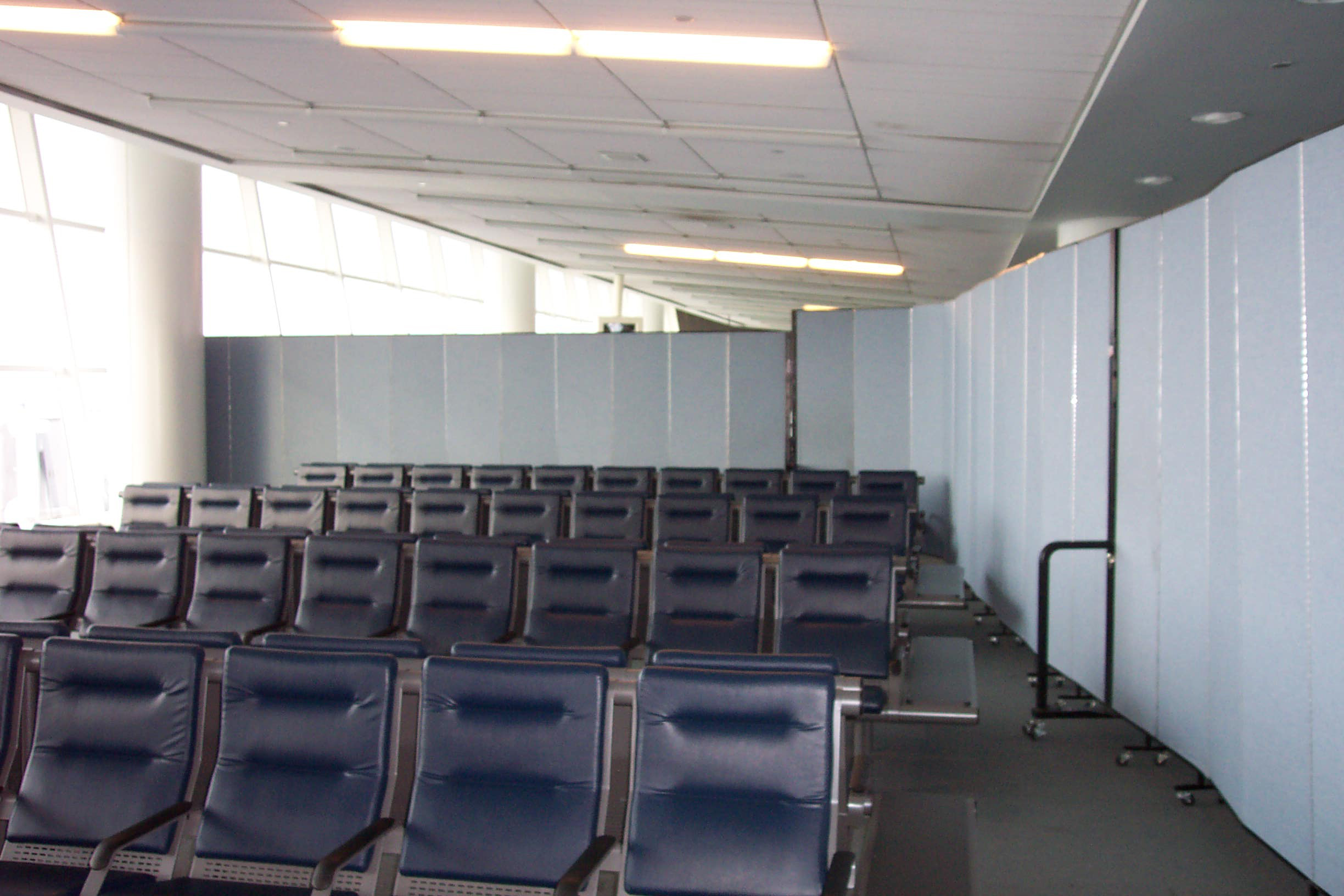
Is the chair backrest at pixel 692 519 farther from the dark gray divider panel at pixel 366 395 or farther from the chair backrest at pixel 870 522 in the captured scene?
the dark gray divider panel at pixel 366 395

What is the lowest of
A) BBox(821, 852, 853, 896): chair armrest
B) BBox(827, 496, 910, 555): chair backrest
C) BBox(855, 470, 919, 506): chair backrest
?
BBox(821, 852, 853, 896): chair armrest

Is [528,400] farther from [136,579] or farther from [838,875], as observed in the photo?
[838,875]

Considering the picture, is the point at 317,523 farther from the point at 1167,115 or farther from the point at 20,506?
the point at 1167,115

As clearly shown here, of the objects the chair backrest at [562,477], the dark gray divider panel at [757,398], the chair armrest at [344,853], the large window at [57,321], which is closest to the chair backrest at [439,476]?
the chair backrest at [562,477]

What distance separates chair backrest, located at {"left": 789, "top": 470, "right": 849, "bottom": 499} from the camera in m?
9.17

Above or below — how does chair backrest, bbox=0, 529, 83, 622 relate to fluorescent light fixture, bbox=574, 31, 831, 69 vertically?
below

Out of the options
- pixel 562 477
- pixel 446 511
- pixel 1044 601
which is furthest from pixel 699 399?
pixel 1044 601

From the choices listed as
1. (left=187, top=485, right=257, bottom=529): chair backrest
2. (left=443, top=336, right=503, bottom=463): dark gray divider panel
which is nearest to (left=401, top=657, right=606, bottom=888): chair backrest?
(left=187, top=485, right=257, bottom=529): chair backrest

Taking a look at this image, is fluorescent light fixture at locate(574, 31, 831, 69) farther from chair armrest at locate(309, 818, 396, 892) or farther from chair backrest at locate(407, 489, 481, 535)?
chair armrest at locate(309, 818, 396, 892)

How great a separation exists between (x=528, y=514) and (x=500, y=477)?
10.9ft

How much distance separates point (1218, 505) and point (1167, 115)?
3.46 m

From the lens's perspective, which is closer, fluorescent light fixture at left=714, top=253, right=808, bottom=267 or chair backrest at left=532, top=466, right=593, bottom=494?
chair backrest at left=532, top=466, right=593, bottom=494

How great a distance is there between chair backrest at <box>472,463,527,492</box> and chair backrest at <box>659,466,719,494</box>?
59.1 inches

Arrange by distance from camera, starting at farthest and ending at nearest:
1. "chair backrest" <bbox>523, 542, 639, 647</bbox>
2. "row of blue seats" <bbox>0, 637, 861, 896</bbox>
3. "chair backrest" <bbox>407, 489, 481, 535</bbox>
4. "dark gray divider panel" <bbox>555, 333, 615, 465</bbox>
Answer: "dark gray divider panel" <bbox>555, 333, 615, 465</bbox> < "chair backrest" <bbox>407, 489, 481, 535</bbox> < "chair backrest" <bbox>523, 542, 639, 647</bbox> < "row of blue seats" <bbox>0, 637, 861, 896</bbox>
